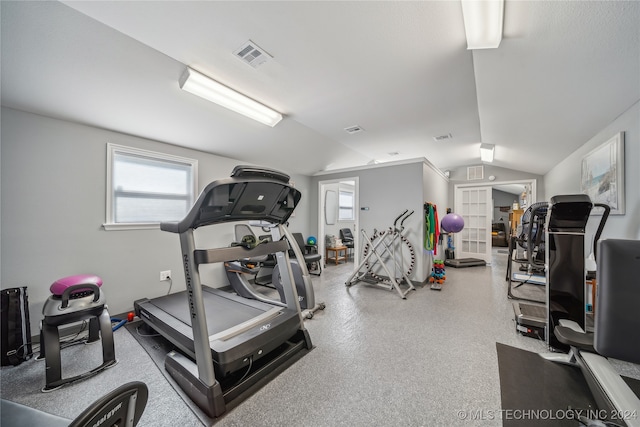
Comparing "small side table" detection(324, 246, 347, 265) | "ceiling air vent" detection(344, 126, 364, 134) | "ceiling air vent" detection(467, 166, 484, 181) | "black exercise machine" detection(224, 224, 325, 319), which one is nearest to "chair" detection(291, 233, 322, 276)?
"small side table" detection(324, 246, 347, 265)

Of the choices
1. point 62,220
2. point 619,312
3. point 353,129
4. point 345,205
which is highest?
point 353,129

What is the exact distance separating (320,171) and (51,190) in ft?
14.6

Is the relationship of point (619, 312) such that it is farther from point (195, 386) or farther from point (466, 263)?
point (466, 263)

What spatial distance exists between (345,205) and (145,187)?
5206 millimetres

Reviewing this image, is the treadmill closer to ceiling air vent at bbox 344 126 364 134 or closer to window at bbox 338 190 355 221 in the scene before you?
ceiling air vent at bbox 344 126 364 134

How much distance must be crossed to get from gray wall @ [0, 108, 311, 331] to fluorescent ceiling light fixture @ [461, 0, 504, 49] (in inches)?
148

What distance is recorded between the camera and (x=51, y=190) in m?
2.44

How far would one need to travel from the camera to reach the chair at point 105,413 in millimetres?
707

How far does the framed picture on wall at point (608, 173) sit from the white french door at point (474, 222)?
3.29 metres

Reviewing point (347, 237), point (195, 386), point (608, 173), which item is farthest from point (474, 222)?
point (195, 386)

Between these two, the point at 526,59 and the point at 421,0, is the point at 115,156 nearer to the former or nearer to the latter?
the point at 421,0

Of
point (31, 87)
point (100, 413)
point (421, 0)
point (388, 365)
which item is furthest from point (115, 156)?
point (388, 365)

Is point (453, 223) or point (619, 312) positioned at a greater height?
point (453, 223)

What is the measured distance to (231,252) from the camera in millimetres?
1692
